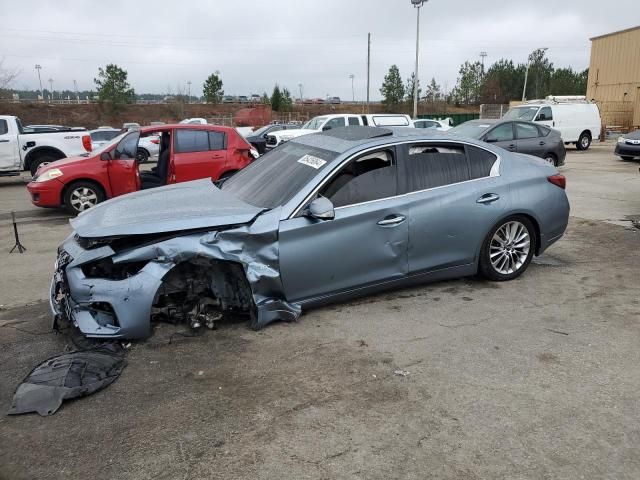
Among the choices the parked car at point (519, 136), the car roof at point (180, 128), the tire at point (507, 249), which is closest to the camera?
the tire at point (507, 249)

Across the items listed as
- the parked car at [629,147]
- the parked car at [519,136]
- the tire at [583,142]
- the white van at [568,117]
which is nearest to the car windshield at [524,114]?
the white van at [568,117]

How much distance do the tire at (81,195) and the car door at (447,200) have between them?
21.9ft

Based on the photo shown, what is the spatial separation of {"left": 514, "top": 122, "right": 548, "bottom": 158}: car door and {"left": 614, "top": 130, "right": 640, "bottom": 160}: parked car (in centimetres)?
571

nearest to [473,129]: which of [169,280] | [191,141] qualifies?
[191,141]

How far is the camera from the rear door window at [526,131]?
13336mm

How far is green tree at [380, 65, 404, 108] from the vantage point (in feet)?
193

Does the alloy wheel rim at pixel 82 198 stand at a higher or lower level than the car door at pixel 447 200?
lower

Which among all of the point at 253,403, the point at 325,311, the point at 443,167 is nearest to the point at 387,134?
the point at 443,167

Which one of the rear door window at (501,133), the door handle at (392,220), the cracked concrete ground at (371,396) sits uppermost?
the rear door window at (501,133)

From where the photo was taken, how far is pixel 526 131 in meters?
13.5

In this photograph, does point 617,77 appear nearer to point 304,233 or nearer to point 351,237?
point 351,237

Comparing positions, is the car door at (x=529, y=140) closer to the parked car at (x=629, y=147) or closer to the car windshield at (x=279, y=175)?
the parked car at (x=629, y=147)

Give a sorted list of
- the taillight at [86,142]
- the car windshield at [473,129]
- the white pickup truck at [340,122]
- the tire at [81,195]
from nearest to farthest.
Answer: the tire at [81,195]
the car windshield at [473,129]
the taillight at [86,142]
the white pickup truck at [340,122]

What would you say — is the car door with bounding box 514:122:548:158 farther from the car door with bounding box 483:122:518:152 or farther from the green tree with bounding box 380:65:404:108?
the green tree with bounding box 380:65:404:108
